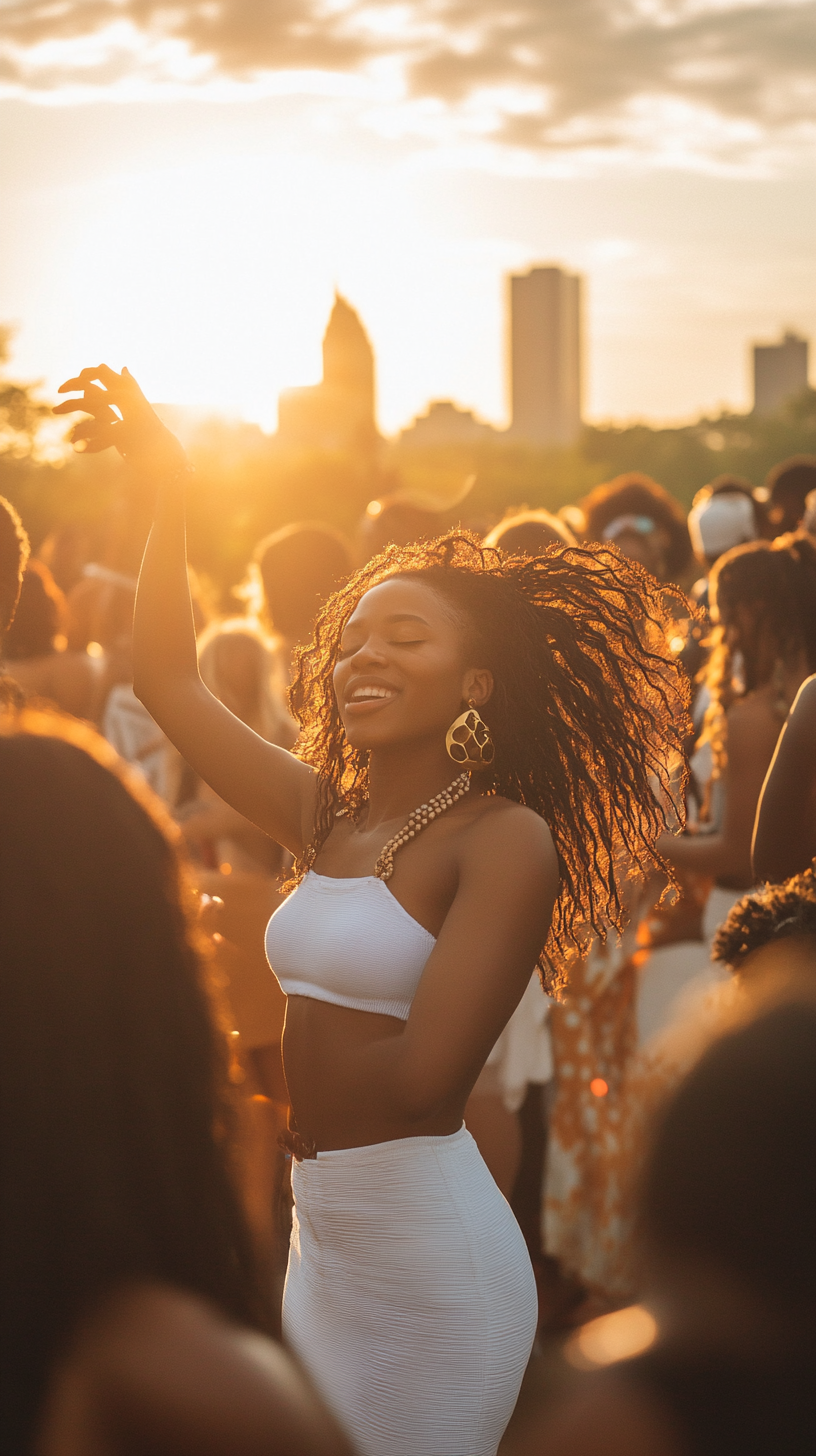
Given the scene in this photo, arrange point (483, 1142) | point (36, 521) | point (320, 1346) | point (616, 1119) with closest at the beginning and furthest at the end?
point (320, 1346) → point (483, 1142) → point (616, 1119) → point (36, 521)

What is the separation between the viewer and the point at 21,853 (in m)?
1.30

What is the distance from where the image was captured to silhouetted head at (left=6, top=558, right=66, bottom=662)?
5.43 meters

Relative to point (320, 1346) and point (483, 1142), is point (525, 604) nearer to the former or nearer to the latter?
point (320, 1346)

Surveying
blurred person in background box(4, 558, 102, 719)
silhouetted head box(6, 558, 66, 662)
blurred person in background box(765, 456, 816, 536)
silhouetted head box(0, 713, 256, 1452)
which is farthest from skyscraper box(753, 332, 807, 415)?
silhouetted head box(0, 713, 256, 1452)

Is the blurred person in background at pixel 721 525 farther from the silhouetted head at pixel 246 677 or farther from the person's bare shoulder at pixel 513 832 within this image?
the person's bare shoulder at pixel 513 832

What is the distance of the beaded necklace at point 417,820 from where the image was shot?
8.26ft

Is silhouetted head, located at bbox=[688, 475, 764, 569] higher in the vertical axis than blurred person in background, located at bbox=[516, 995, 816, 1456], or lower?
higher

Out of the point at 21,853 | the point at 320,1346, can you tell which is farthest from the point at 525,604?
the point at 21,853

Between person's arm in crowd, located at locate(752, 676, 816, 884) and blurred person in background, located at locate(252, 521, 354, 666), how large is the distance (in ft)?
7.03

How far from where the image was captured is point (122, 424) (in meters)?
3.09

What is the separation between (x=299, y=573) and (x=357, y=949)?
295 cm

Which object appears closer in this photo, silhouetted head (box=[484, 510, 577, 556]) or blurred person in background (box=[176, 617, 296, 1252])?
blurred person in background (box=[176, 617, 296, 1252])

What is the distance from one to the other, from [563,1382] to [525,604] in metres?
1.83

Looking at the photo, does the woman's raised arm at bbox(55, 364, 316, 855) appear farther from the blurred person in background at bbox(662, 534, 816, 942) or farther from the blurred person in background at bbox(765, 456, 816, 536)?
the blurred person in background at bbox(765, 456, 816, 536)
